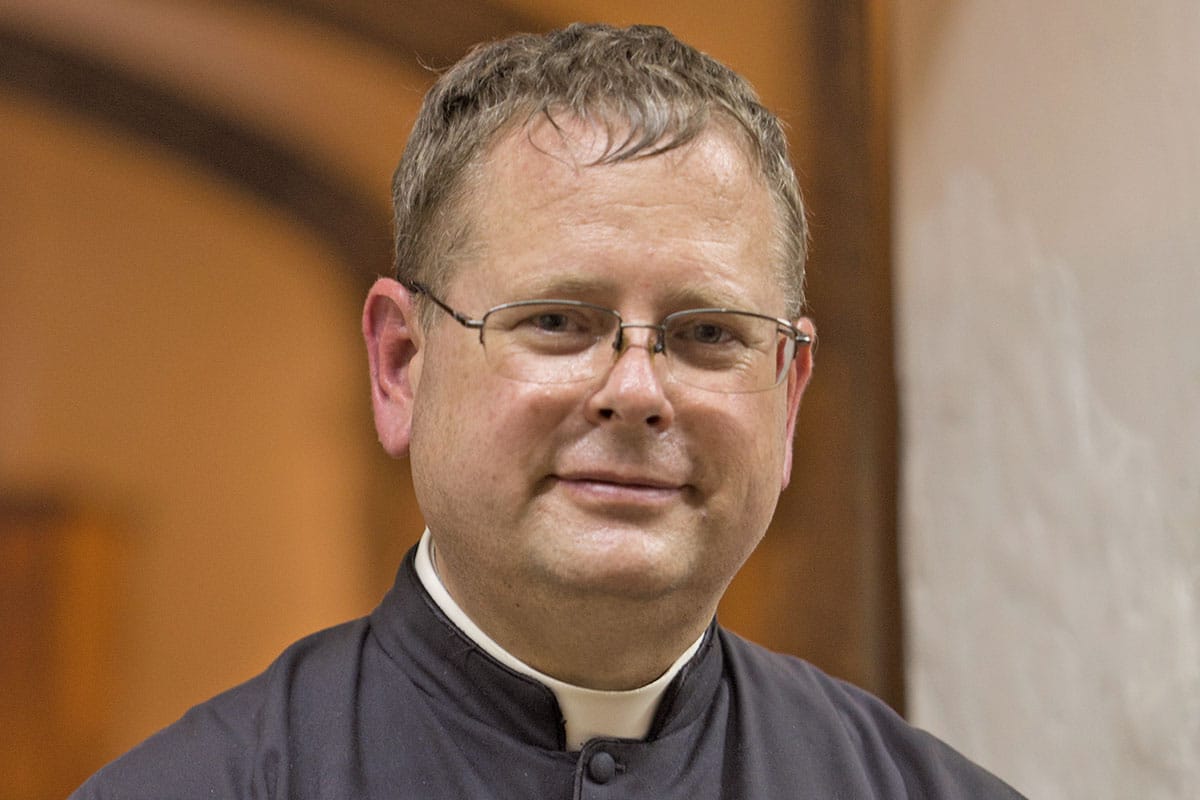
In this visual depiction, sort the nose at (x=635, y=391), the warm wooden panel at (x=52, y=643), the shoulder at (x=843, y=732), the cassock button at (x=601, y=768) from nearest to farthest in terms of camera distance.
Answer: the nose at (x=635, y=391), the cassock button at (x=601, y=768), the shoulder at (x=843, y=732), the warm wooden panel at (x=52, y=643)

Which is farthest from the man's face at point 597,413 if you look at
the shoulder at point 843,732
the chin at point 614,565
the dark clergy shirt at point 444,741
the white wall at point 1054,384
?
the white wall at point 1054,384

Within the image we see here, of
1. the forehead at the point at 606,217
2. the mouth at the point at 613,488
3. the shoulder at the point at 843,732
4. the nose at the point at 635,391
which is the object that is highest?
the forehead at the point at 606,217

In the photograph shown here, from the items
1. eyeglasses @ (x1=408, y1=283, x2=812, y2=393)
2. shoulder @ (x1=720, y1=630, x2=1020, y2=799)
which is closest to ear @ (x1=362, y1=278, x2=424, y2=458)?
eyeglasses @ (x1=408, y1=283, x2=812, y2=393)

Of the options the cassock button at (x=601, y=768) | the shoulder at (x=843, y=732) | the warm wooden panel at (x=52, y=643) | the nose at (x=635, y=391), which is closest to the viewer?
the nose at (x=635, y=391)

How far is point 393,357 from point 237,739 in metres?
0.43

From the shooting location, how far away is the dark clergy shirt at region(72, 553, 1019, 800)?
119 cm

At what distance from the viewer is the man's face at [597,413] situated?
44.1 inches

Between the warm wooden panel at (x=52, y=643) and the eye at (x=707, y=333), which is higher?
the eye at (x=707, y=333)

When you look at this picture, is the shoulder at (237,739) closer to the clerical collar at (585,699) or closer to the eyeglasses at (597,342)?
the clerical collar at (585,699)

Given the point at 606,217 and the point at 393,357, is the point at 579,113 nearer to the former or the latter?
the point at 606,217

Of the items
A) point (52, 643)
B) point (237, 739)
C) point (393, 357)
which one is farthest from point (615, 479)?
point (52, 643)

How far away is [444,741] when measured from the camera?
1.23 meters

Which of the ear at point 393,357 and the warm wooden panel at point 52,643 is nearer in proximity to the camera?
the ear at point 393,357

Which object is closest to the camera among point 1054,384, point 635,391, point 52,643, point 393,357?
point 635,391
